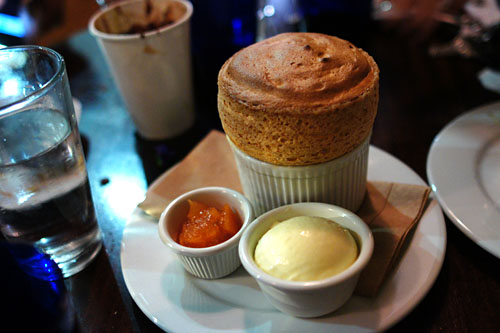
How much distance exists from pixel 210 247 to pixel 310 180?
Result: 18cm

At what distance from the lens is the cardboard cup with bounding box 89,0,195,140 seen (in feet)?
3.20

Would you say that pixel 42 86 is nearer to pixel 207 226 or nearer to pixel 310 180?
pixel 207 226

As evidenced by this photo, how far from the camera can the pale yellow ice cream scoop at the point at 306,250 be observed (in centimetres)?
59

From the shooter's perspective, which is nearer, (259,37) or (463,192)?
(463,192)

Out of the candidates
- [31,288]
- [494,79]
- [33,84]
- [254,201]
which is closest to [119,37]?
[33,84]

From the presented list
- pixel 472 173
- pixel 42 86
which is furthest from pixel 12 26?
pixel 472 173

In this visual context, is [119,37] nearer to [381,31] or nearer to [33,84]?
[33,84]

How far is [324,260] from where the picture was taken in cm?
59

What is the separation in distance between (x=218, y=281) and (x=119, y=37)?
547 millimetres

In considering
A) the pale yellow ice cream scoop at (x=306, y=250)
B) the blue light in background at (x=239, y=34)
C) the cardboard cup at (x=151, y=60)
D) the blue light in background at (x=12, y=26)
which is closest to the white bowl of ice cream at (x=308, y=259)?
the pale yellow ice cream scoop at (x=306, y=250)

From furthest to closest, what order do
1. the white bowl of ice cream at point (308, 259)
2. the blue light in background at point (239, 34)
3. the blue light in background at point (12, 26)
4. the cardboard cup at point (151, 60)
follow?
the blue light in background at point (12, 26) < the blue light in background at point (239, 34) < the cardboard cup at point (151, 60) < the white bowl of ice cream at point (308, 259)

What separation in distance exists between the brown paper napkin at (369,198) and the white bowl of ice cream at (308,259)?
53mm

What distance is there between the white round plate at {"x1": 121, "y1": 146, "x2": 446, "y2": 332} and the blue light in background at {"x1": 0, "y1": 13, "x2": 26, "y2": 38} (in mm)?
1070

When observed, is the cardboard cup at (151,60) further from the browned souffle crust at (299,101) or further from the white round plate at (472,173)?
the white round plate at (472,173)
